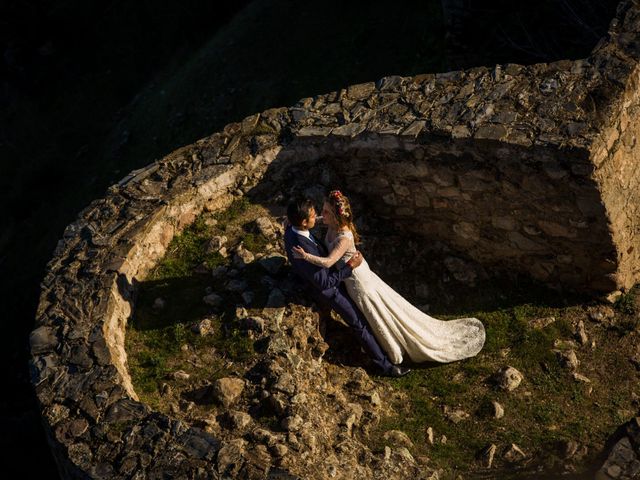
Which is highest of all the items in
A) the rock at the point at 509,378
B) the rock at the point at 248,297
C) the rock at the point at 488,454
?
the rock at the point at 248,297

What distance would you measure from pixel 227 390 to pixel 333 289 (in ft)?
4.25

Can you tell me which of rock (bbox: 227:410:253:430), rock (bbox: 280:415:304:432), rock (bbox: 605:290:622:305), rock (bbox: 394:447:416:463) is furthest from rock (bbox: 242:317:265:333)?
rock (bbox: 605:290:622:305)

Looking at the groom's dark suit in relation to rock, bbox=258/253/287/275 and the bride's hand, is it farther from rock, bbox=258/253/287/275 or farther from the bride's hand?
rock, bbox=258/253/287/275

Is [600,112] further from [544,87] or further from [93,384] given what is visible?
[93,384]

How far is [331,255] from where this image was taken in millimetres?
7309

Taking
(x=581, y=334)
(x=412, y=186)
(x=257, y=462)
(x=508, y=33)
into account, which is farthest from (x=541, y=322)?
(x=508, y=33)

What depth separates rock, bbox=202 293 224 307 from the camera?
312 inches

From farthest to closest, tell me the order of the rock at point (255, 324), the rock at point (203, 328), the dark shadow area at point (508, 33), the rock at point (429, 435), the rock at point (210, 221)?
the dark shadow area at point (508, 33) < the rock at point (210, 221) < the rock at point (203, 328) < the rock at point (255, 324) < the rock at point (429, 435)

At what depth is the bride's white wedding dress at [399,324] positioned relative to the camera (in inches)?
293

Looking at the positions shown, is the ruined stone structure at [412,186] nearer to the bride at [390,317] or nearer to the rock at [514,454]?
→ the bride at [390,317]

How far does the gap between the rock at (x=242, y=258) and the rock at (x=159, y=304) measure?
760mm

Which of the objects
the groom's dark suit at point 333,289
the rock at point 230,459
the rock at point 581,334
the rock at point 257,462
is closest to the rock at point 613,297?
the rock at point 581,334

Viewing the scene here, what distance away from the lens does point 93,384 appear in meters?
6.99

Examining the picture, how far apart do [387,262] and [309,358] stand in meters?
1.61
